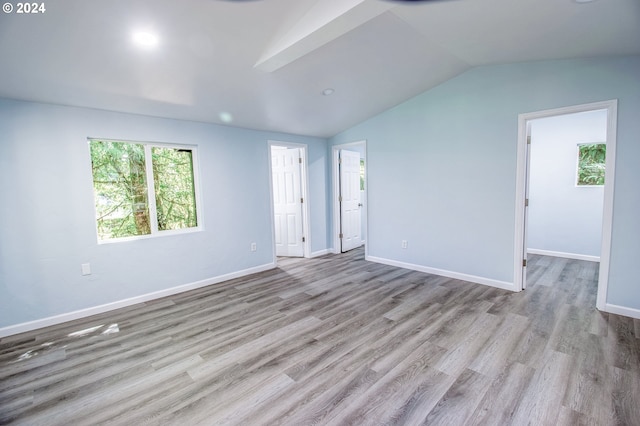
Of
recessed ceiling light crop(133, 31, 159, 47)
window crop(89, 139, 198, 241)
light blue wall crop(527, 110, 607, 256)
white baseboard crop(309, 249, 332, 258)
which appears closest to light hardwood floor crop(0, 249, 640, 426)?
window crop(89, 139, 198, 241)

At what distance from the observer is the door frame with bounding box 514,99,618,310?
2.67 meters

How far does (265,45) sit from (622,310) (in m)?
4.23

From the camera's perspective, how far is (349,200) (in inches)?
222

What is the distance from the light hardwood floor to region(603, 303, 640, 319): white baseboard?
9 centimetres

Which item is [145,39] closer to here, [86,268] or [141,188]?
[141,188]

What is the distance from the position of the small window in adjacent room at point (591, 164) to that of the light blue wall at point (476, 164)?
238 cm

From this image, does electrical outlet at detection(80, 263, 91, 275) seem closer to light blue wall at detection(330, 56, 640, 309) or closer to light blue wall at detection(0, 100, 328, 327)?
light blue wall at detection(0, 100, 328, 327)

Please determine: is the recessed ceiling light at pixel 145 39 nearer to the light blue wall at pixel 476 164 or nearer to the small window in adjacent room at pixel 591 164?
→ the light blue wall at pixel 476 164

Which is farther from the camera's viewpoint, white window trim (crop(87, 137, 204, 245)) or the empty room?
white window trim (crop(87, 137, 204, 245))

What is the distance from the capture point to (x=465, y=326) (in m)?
2.60

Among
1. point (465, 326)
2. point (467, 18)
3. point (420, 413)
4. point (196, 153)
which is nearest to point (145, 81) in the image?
point (196, 153)

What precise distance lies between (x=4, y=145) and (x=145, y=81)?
1404 millimetres

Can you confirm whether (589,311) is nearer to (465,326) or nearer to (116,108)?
(465,326)

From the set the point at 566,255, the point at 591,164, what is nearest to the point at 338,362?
the point at 566,255
